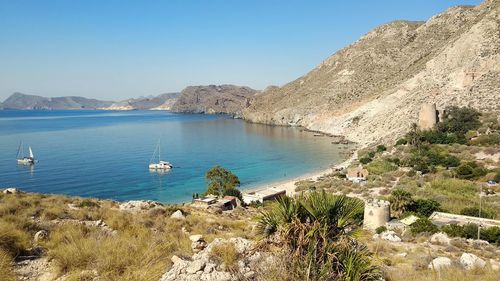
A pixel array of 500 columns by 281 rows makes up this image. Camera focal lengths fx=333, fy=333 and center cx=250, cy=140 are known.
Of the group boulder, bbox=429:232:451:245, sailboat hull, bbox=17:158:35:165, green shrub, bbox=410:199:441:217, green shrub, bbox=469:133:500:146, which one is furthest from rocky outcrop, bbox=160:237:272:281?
sailboat hull, bbox=17:158:35:165

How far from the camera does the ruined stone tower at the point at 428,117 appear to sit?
56.0 metres

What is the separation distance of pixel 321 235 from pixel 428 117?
59.3m

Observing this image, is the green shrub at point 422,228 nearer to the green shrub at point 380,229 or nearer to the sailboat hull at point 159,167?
the green shrub at point 380,229

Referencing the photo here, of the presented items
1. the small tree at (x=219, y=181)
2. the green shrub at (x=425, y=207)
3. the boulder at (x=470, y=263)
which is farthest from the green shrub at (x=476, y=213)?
the small tree at (x=219, y=181)

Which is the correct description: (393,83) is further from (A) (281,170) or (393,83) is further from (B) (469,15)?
(A) (281,170)

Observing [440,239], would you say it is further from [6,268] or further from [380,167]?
[380,167]

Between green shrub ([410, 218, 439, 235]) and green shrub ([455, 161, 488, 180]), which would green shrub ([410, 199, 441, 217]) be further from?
green shrub ([455, 161, 488, 180])

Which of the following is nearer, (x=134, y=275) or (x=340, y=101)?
(x=134, y=275)

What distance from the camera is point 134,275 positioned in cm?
548

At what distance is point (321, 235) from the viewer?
5.04 metres

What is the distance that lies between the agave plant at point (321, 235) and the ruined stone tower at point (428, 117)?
5786cm

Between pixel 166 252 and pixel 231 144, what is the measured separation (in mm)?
77075

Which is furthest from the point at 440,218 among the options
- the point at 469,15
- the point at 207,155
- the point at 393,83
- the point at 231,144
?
the point at 469,15

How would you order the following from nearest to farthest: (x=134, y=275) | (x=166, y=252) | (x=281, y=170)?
(x=134, y=275) < (x=166, y=252) < (x=281, y=170)
